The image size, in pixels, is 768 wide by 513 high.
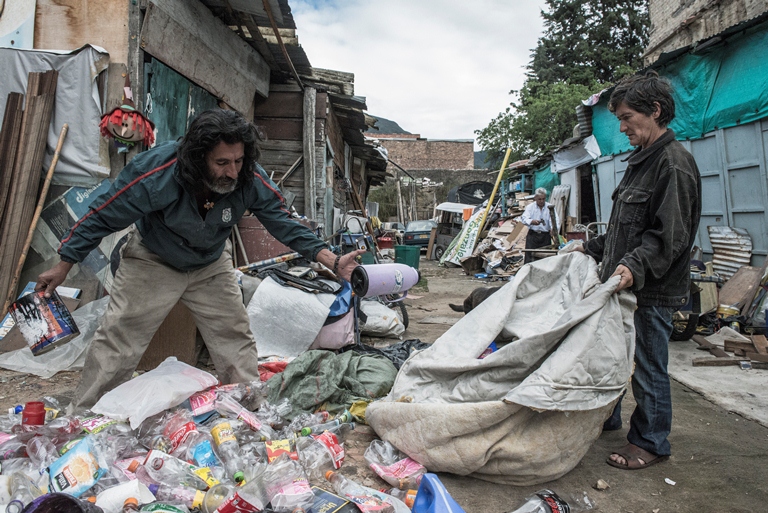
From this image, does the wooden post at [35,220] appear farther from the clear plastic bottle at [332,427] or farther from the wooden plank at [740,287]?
the wooden plank at [740,287]

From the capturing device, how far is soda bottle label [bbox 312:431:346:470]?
236 centimetres

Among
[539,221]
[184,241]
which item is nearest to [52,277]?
[184,241]

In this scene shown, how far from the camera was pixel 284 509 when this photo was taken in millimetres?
1845

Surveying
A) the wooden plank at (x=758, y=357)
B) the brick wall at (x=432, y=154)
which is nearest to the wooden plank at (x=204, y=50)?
the wooden plank at (x=758, y=357)

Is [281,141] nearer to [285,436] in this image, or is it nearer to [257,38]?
[257,38]

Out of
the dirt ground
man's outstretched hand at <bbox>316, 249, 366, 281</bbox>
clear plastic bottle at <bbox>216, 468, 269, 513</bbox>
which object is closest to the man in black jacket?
the dirt ground

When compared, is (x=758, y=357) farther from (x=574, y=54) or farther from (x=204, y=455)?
(x=574, y=54)

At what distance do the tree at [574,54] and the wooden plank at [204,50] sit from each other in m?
15.0

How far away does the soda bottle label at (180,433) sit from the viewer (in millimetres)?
2334

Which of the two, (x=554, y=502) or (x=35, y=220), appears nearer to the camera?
(x=554, y=502)

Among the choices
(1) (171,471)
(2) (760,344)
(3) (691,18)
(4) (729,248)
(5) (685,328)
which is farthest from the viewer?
(3) (691,18)

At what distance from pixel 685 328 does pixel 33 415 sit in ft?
17.6

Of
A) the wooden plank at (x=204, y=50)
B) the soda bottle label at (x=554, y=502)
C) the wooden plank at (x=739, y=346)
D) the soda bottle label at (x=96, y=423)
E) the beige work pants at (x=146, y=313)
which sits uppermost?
the wooden plank at (x=204, y=50)

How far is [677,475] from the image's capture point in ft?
7.63
